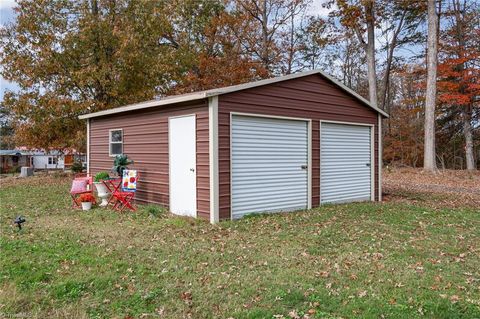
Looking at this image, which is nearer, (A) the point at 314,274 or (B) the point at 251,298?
(B) the point at 251,298

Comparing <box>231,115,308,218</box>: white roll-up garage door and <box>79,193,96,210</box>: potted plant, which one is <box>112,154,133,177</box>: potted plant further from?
<box>231,115,308,218</box>: white roll-up garage door

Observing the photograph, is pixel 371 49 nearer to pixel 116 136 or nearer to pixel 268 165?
pixel 268 165

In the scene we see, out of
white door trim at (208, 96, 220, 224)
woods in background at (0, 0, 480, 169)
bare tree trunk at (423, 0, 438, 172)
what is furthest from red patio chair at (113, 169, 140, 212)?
bare tree trunk at (423, 0, 438, 172)

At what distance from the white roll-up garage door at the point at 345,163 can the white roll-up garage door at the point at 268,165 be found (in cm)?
68

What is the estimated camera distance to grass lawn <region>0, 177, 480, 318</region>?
3145mm

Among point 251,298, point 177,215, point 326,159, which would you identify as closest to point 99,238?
point 177,215

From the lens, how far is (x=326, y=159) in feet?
28.6

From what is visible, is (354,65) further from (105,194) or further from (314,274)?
(314,274)

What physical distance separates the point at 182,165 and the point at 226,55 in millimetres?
14557

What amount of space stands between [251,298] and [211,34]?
19.4 metres

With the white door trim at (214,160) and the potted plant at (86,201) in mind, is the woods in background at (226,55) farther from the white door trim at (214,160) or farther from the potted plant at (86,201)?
the white door trim at (214,160)

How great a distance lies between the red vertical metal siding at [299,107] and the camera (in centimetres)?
678

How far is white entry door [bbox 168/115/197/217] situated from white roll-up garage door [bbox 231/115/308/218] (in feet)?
2.56

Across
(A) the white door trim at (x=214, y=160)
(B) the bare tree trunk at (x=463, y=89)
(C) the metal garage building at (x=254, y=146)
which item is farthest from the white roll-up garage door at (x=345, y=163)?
(B) the bare tree trunk at (x=463, y=89)
